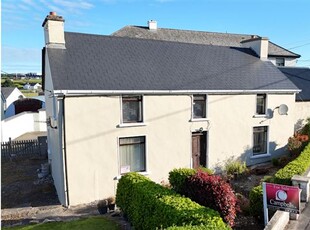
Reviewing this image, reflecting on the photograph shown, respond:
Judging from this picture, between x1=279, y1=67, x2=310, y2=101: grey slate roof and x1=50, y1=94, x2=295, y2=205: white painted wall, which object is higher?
x1=279, y1=67, x2=310, y2=101: grey slate roof

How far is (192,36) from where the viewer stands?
3372 cm

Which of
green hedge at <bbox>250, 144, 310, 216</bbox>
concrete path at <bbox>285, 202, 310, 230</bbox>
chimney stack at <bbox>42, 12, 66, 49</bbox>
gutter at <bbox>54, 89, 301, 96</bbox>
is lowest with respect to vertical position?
concrete path at <bbox>285, 202, 310, 230</bbox>

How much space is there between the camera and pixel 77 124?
11695 mm

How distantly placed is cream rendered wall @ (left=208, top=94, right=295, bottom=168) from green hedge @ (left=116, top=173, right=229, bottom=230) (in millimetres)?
7396

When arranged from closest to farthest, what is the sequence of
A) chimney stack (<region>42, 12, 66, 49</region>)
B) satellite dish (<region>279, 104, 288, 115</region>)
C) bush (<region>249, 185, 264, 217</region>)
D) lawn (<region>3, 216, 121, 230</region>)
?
bush (<region>249, 185, 264, 217</region>) → lawn (<region>3, 216, 121, 230</region>) → chimney stack (<region>42, 12, 66, 49</region>) → satellite dish (<region>279, 104, 288, 115</region>)

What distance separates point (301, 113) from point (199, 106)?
36.2 ft

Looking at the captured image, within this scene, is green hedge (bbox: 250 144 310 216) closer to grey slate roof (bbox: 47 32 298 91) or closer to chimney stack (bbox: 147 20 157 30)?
grey slate roof (bbox: 47 32 298 91)

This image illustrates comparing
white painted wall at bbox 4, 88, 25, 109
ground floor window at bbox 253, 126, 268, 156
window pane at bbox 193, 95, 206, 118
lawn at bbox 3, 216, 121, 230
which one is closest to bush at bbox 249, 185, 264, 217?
lawn at bbox 3, 216, 121, 230

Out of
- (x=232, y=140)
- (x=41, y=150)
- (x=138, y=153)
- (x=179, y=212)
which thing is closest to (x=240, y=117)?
(x=232, y=140)

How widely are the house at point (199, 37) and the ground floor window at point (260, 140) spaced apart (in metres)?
18.2

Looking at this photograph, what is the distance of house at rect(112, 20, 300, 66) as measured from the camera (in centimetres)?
3106

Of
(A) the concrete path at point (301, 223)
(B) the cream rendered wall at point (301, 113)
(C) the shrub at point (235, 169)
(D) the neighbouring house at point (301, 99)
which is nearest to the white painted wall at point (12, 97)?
(C) the shrub at point (235, 169)

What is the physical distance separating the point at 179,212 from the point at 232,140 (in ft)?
34.5

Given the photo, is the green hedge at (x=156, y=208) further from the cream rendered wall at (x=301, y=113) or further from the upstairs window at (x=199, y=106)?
the cream rendered wall at (x=301, y=113)
